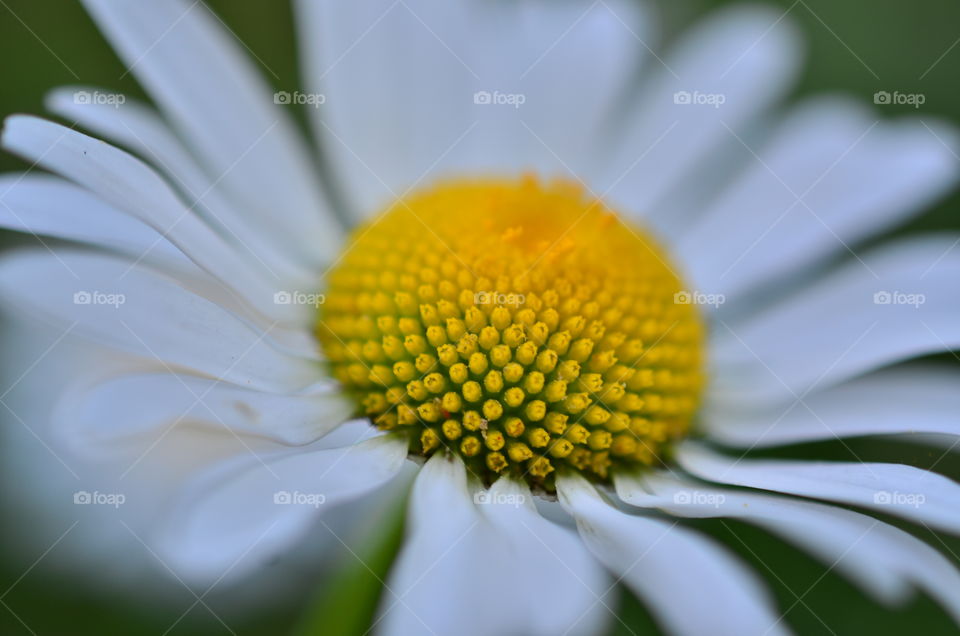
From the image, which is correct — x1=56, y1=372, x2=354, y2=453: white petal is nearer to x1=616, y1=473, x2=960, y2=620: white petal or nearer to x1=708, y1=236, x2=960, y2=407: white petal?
x1=616, y1=473, x2=960, y2=620: white petal

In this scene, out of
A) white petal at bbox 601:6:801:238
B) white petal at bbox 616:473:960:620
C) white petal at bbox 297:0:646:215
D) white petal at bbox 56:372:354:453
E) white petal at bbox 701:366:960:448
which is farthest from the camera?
white petal at bbox 601:6:801:238

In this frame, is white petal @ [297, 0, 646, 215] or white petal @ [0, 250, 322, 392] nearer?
white petal @ [0, 250, 322, 392]

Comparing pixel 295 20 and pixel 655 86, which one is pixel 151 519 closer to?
pixel 295 20

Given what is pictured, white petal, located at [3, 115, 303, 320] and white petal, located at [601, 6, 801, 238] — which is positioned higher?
white petal, located at [601, 6, 801, 238]

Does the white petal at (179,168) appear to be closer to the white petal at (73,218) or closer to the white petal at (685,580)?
the white petal at (73,218)

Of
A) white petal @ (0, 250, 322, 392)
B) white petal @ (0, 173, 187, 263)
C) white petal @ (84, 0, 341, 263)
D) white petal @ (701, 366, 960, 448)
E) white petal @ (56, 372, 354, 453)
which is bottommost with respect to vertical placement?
white petal @ (701, 366, 960, 448)

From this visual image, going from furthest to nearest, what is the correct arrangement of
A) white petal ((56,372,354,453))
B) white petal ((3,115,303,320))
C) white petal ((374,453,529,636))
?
white petal ((3,115,303,320)) < white petal ((56,372,354,453)) < white petal ((374,453,529,636))

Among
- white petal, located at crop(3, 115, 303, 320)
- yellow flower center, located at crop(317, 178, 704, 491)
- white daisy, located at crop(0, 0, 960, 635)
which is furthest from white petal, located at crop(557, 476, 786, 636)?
white petal, located at crop(3, 115, 303, 320)
